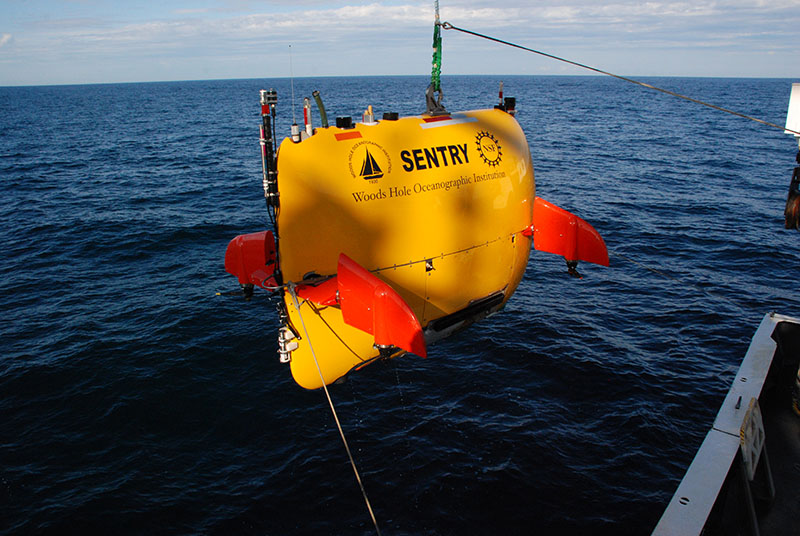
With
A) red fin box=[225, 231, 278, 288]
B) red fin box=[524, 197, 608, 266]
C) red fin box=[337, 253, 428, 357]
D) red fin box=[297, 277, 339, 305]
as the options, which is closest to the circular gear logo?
red fin box=[524, 197, 608, 266]

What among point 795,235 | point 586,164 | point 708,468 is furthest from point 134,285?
point 586,164

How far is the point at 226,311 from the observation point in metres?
17.0

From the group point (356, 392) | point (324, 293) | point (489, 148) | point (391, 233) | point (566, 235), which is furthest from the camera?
point (356, 392)

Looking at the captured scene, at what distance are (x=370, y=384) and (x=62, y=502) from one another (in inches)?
260

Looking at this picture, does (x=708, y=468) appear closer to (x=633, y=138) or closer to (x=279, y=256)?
(x=279, y=256)

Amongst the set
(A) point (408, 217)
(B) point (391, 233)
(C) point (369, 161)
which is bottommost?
(B) point (391, 233)

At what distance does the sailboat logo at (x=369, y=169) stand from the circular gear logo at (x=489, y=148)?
2046mm

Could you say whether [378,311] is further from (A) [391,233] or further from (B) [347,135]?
(B) [347,135]

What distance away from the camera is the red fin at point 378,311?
6.85 m

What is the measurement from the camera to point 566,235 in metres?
9.90

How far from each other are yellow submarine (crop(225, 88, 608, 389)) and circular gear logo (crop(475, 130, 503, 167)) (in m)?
0.02

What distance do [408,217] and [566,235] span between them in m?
3.44

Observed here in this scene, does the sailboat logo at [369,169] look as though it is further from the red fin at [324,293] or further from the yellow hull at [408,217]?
the red fin at [324,293]

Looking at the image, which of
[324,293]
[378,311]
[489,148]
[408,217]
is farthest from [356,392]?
[489,148]
